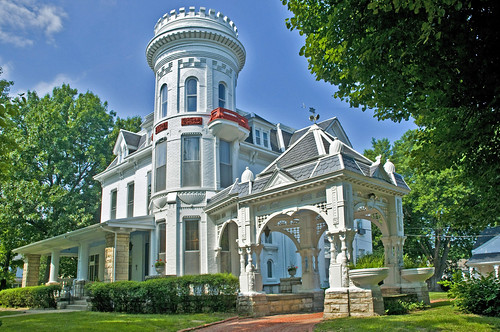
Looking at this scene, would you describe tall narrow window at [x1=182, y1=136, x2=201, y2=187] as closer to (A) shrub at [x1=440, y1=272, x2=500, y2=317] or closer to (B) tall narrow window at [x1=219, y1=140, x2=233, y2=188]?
(B) tall narrow window at [x1=219, y1=140, x2=233, y2=188]

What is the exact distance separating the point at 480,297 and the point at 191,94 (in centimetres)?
1646

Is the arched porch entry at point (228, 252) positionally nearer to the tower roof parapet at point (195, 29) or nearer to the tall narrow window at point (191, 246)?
the tall narrow window at point (191, 246)

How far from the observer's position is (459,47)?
752 centimetres

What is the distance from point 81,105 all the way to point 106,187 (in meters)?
8.73

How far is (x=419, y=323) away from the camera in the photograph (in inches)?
412

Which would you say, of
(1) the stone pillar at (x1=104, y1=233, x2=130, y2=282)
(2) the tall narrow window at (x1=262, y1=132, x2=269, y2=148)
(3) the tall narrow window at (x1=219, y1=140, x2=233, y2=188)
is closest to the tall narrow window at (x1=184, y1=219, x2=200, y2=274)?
(3) the tall narrow window at (x1=219, y1=140, x2=233, y2=188)

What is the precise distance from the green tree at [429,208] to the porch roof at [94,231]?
1607 cm

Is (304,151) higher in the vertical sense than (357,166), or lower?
higher

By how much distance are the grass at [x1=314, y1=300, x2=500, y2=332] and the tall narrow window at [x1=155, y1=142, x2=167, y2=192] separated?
1341cm

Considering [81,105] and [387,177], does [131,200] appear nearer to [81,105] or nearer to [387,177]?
[81,105]

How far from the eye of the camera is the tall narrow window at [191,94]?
2327 centimetres

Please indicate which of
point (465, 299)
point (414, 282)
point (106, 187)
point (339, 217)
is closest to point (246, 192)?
point (339, 217)

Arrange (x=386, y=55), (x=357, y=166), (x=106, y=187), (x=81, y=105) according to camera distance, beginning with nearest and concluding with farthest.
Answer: (x=386, y=55) → (x=357, y=166) → (x=106, y=187) → (x=81, y=105)

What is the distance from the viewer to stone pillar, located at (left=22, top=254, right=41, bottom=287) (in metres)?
30.1
